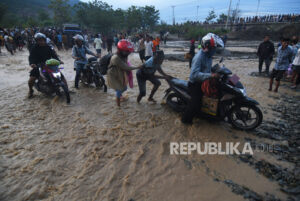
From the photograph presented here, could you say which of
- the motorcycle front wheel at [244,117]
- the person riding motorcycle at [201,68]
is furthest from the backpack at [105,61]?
the motorcycle front wheel at [244,117]

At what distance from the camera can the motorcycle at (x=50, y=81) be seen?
5.02 meters

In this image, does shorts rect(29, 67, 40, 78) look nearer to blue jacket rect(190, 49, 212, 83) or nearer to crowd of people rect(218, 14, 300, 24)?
blue jacket rect(190, 49, 212, 83)

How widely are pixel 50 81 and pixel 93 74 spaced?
1.51 m

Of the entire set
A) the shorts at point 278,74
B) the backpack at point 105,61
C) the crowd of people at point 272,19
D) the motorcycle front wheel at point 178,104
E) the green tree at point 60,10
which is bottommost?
the motorcycle front wheel at point 178,104

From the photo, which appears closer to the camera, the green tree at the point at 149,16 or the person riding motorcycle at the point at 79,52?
the person riding motorcycle at the point at 79,52

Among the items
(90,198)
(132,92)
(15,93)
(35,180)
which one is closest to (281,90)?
(132,92)

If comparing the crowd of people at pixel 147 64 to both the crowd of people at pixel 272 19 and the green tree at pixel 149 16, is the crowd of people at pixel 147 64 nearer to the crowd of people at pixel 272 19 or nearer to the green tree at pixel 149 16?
the crowd of people at pixel 272 19

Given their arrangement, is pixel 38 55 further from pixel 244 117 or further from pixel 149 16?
pixel 149 16

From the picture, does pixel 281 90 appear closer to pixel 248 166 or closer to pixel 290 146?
pixel 290 146

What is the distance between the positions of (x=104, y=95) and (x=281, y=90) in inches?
246

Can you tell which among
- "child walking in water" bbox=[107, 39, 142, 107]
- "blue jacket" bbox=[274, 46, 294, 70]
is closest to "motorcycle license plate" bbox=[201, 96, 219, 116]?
"child walking in water" bbox=[107, 39, 142, 107]

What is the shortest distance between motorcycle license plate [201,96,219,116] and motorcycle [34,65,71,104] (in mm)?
3740

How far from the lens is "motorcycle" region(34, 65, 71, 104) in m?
5.02

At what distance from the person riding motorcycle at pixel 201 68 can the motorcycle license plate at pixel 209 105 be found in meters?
0.13
